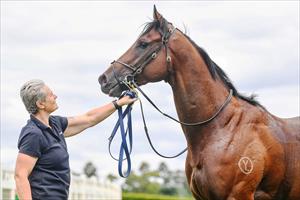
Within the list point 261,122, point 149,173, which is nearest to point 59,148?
point 261,122

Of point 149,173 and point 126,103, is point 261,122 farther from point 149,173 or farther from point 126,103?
point 149,173

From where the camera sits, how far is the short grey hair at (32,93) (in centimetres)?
616

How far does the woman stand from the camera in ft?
19.8

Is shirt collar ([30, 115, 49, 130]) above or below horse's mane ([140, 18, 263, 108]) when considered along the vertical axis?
below

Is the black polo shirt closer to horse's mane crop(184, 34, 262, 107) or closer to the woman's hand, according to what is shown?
the woman's hand

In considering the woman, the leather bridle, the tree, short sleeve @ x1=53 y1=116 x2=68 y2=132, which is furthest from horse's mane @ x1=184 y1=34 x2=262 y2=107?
the tree

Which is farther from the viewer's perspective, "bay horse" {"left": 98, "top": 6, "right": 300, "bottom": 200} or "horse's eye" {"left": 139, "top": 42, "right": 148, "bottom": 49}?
"horse's eye" {"left": 139, "top": 42, "right": 148, "bottom": 49}

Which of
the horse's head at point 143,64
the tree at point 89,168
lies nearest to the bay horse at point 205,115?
the horse's head at point 143,64

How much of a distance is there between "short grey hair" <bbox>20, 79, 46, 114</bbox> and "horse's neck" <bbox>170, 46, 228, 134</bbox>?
1.74m

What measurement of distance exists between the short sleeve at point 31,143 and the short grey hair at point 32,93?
0.23 metres

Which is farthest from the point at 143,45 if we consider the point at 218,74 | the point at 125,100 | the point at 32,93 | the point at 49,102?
the point at 32,93

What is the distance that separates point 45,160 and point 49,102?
0.48 metres

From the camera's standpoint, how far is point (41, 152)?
20.1 ft

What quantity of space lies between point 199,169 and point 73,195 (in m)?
9.76
